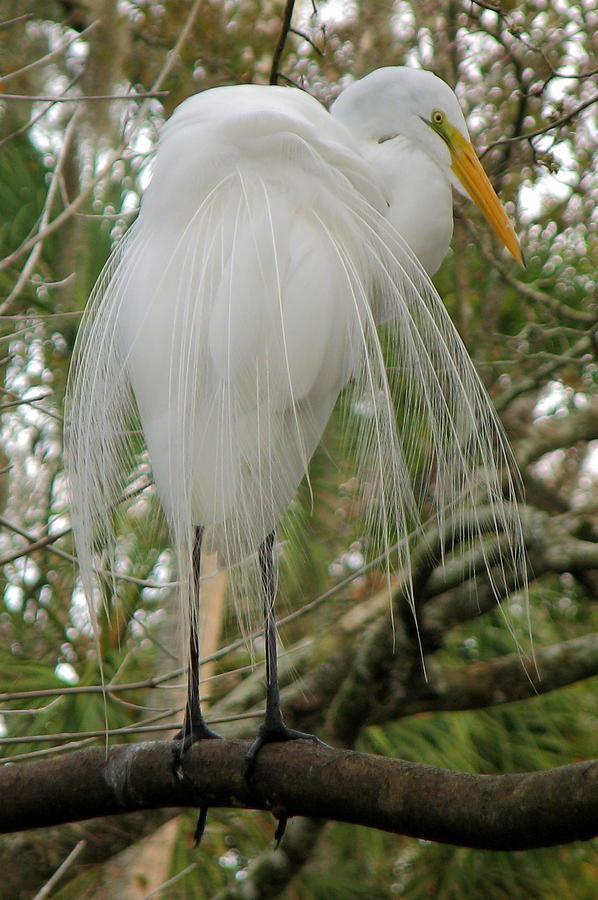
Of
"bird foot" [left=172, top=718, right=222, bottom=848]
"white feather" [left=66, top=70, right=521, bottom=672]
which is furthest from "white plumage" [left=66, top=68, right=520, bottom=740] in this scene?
"bird foot" [left=172, top=718, right=222, bottom=848]

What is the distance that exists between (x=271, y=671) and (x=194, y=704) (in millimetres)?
174

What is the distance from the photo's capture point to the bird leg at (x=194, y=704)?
1.43m

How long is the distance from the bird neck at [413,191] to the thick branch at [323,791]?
873 millimetres

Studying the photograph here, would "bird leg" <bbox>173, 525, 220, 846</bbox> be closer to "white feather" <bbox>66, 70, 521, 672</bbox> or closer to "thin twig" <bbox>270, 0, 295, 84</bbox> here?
"white feather" <bbox>66, 70, 521, 672</bbox>

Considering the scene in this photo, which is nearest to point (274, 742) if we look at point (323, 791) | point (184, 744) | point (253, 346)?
point (184, 744)

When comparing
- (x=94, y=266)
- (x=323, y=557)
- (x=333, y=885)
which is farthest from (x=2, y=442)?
(x=333, y=885)

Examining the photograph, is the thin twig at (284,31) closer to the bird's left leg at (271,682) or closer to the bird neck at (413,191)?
the bird neck at (413,191)

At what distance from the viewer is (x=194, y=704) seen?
61.6 inches

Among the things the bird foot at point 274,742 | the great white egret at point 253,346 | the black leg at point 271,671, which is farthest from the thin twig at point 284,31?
the bird foot at point 274,742

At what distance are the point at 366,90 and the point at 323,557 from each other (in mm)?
1179

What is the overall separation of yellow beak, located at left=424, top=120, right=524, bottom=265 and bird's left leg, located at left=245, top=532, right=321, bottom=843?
26.2 inches

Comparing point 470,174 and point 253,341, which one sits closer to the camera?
point 253,341

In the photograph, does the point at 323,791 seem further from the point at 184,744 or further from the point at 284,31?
the point at 284,31

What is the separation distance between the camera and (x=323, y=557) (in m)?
2.61
